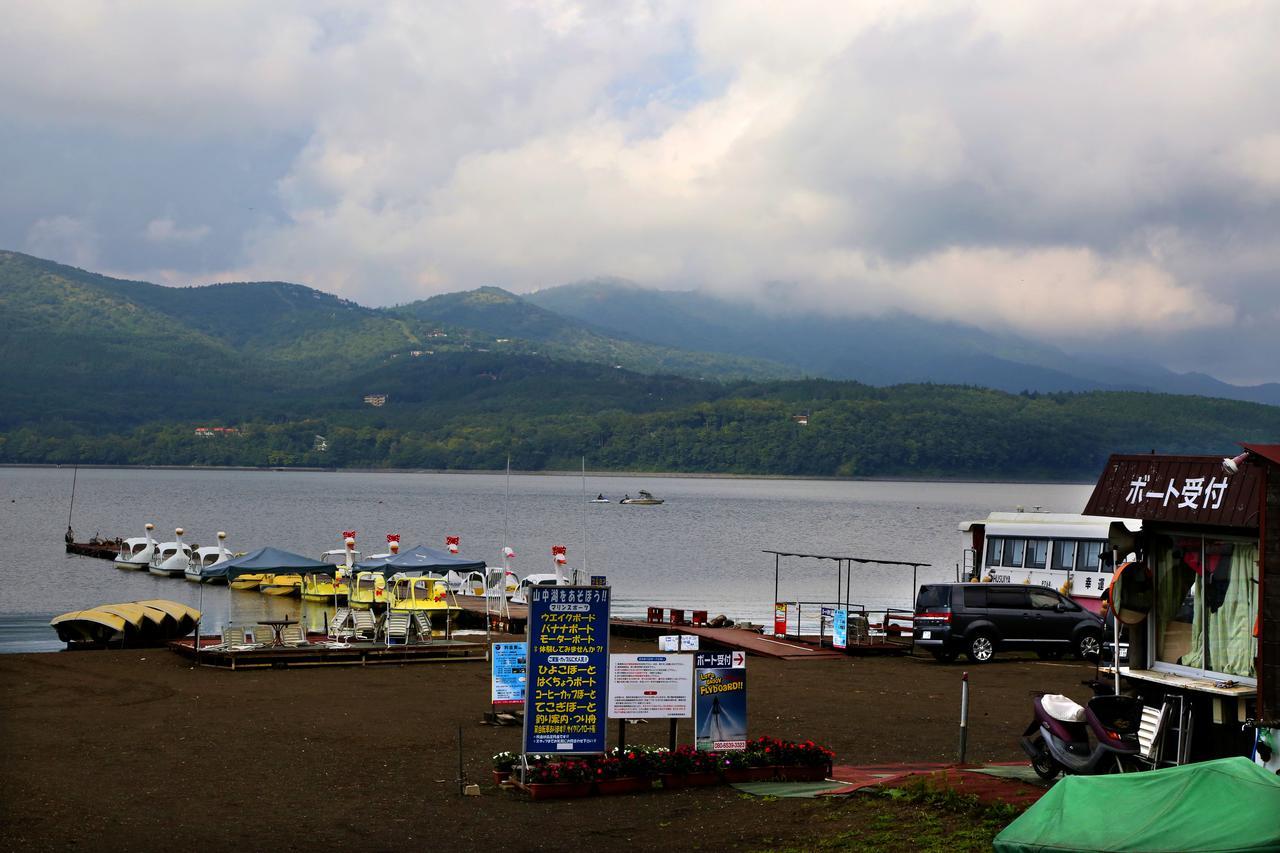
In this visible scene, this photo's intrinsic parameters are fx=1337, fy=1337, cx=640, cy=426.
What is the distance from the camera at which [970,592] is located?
1077 inches

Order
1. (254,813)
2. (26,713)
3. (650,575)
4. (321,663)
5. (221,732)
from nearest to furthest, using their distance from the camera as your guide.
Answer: (254,813), (221,732), (26,713), (321,663), (650,575)

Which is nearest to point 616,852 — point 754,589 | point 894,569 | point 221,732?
point 221,732

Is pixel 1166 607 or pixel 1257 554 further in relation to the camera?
pixel 1166 607

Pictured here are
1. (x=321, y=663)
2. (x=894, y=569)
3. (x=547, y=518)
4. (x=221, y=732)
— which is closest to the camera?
(x=221, y=732)

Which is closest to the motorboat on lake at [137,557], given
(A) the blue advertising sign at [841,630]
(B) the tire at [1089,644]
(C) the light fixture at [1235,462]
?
(A) the blue advertising sign at [841,630]

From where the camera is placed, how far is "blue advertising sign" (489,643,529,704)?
60.1 ft

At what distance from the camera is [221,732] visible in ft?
57.3

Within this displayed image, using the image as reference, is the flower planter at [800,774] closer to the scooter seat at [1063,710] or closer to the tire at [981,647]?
the scooter seat at [1063,710]

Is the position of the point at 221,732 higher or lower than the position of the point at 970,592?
lower

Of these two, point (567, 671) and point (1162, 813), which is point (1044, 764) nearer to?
point (567, 671)

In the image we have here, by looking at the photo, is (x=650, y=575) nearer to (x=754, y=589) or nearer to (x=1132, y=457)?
(x=754, y=589)

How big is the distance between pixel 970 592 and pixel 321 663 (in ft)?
42.8

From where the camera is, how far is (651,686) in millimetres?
15336

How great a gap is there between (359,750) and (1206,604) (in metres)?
9.92
